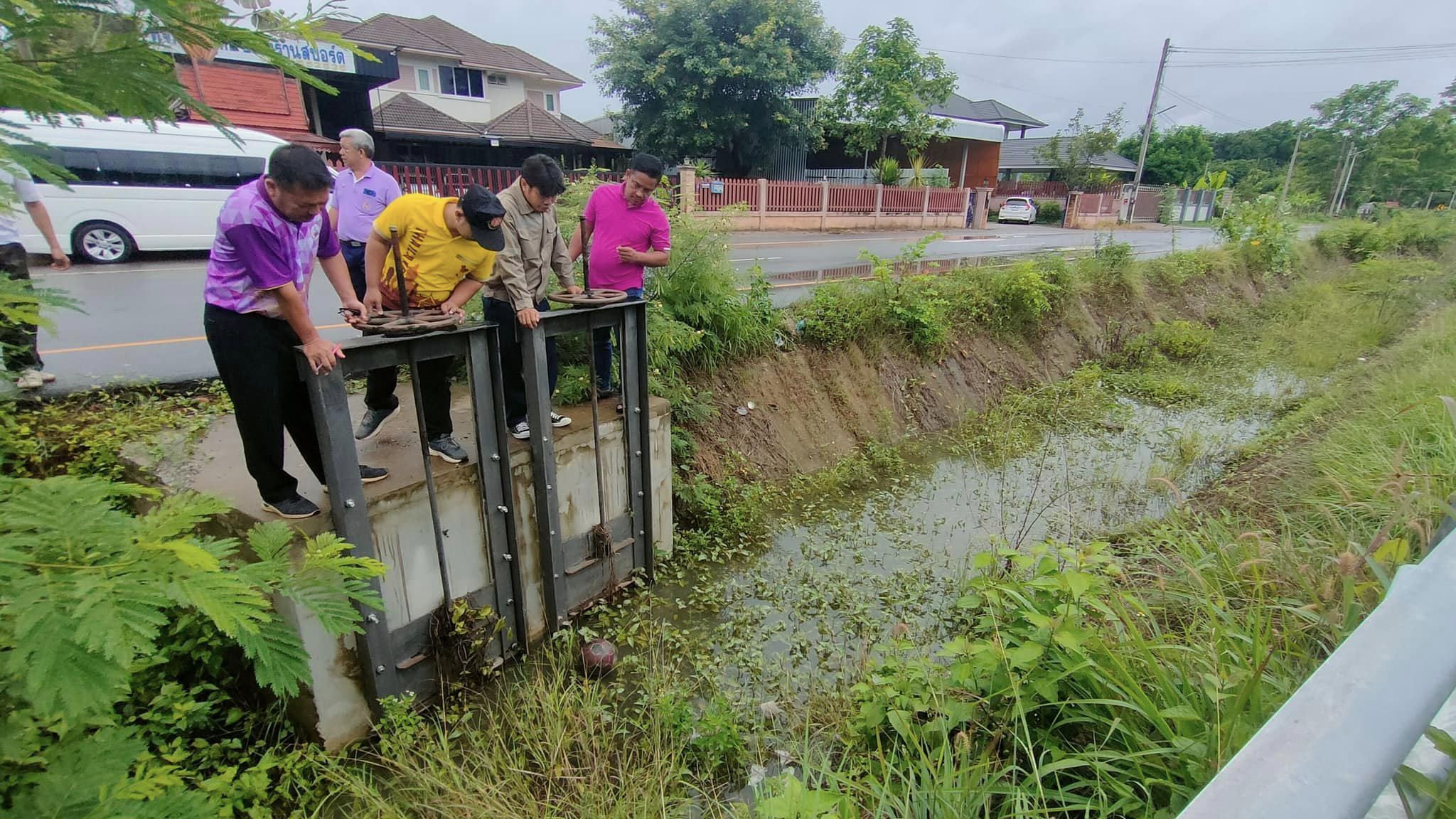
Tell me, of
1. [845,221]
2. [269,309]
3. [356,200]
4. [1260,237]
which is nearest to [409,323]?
[269,309]

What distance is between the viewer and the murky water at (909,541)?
3.81 meters

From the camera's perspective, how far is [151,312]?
Answer: 6.93 meters

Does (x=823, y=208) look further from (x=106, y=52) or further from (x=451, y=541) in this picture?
(x=106, y=52)

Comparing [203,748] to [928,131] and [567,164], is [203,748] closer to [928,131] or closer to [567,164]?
[567,164]

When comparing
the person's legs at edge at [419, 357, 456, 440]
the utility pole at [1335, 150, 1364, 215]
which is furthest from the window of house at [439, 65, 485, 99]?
the utility pole at [1335, 150, 1364, 215]

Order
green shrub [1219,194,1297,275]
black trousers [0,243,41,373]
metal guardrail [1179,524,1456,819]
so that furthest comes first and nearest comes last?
green shrub [1219,194,1297,275]
black trousers [0,243,41,373]
metal guardrail [1179,524,1456,819]

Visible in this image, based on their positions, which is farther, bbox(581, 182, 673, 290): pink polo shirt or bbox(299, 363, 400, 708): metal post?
bbox(581, 182, 673, 290): pink polo shirt

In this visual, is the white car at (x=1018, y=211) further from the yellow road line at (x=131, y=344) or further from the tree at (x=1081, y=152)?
the yellow road line at (x=131, y=344)

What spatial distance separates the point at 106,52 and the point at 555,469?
8.33 ft

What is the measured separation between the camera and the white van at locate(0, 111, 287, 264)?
921 centimetres

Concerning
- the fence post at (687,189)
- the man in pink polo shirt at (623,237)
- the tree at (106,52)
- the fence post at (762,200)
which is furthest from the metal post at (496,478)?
the fence post at (762,200)

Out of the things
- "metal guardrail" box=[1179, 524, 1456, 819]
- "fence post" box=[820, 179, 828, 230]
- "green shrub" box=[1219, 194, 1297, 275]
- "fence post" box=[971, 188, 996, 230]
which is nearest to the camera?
"metal guardrail" box=[1179, 524, 1456, 819]

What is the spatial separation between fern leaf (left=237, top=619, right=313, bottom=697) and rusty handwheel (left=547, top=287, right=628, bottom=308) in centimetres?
223

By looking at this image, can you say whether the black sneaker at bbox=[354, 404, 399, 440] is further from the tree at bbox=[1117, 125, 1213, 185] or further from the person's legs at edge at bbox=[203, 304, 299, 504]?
the tree at bbox=[1117, 125, 1213, 185]
